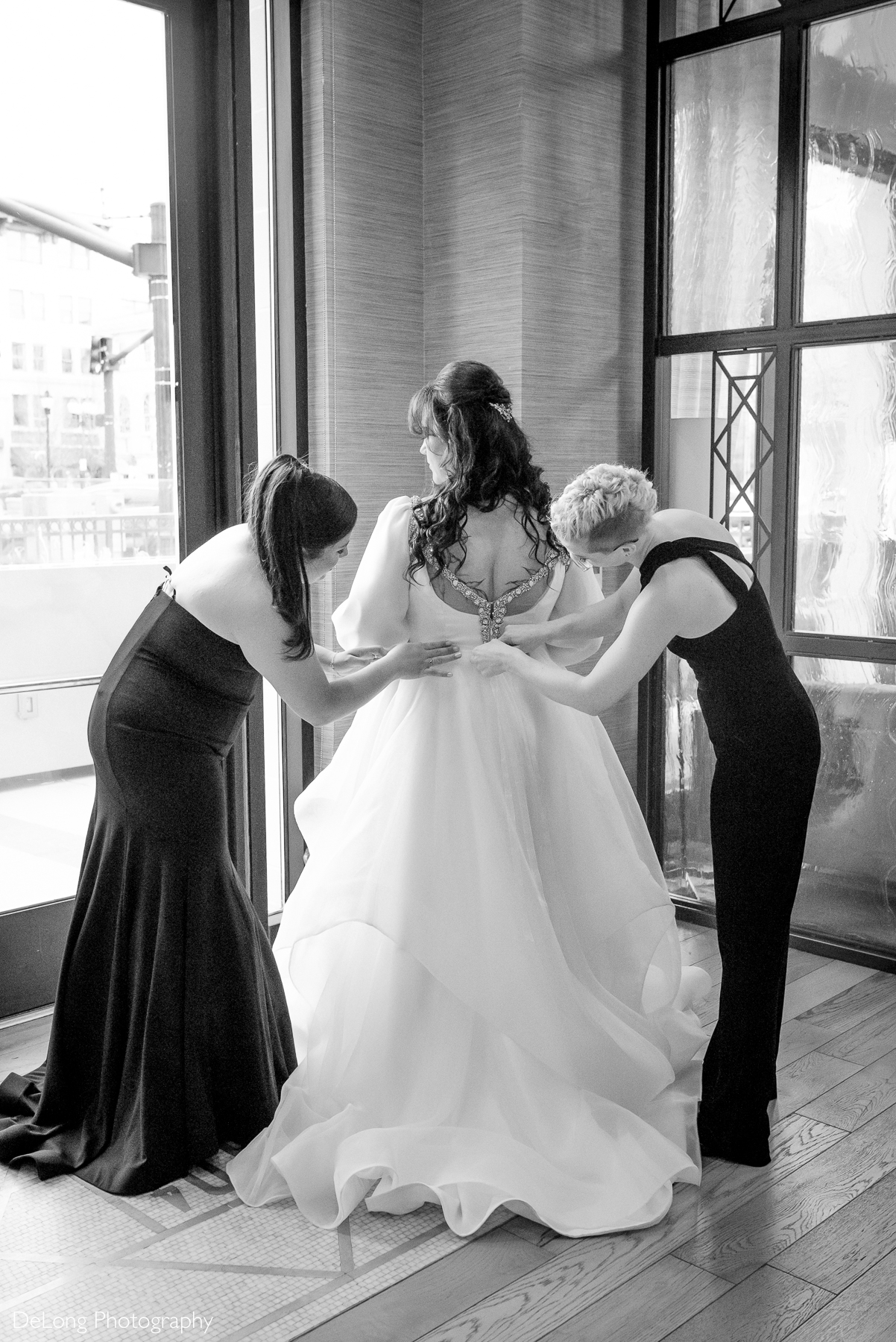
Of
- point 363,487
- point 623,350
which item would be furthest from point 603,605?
point 623,350

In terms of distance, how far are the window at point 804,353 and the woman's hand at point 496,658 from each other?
1434 mm

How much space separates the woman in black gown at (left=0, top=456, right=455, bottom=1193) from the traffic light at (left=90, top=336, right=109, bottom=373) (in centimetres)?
104

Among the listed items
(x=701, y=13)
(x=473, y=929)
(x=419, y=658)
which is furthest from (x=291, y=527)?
(x=701, y=13)

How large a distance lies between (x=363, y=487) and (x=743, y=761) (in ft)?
5.27

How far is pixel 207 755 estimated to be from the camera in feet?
8.18

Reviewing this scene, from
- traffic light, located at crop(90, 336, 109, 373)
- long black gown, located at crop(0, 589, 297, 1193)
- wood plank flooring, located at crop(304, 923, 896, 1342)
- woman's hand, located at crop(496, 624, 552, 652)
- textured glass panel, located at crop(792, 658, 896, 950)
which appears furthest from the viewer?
textured glass panel, located at crop(792, 658, 896, 950)

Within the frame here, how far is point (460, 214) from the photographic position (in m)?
3.64

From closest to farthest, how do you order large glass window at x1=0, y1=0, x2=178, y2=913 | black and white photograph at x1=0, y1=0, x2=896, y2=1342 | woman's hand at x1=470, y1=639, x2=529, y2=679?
black and white photograph at x1=0, y1=0, x2=896, y2=1342
woman's hand at x1=470, y1=639, x2=529, y2=679
large glass window at x1=0, y1=0, x2=178, y2=913

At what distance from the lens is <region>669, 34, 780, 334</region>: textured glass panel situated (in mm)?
3580

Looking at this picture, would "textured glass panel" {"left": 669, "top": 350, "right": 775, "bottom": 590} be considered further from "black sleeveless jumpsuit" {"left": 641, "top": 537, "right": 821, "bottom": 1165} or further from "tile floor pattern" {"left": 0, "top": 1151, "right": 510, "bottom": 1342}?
"tile floor pattern" {"left": 0, "top": 1151, "right": 510, "bottom": 1342}

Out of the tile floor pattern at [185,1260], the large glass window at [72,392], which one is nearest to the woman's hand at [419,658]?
the tile floor pattern at [185,1260]

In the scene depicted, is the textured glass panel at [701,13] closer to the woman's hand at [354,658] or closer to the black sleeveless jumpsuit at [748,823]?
the black sleeveless jumpsuit at [748,823]

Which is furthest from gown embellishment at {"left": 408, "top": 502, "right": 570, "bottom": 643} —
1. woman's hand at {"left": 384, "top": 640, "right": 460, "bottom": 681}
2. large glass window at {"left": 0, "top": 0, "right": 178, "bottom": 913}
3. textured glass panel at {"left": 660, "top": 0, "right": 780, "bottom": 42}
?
textured glass panel at {"left": 660, "top": 0, "right": 780, "bottom": 42}

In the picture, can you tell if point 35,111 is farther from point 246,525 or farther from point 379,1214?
point 379,1214
